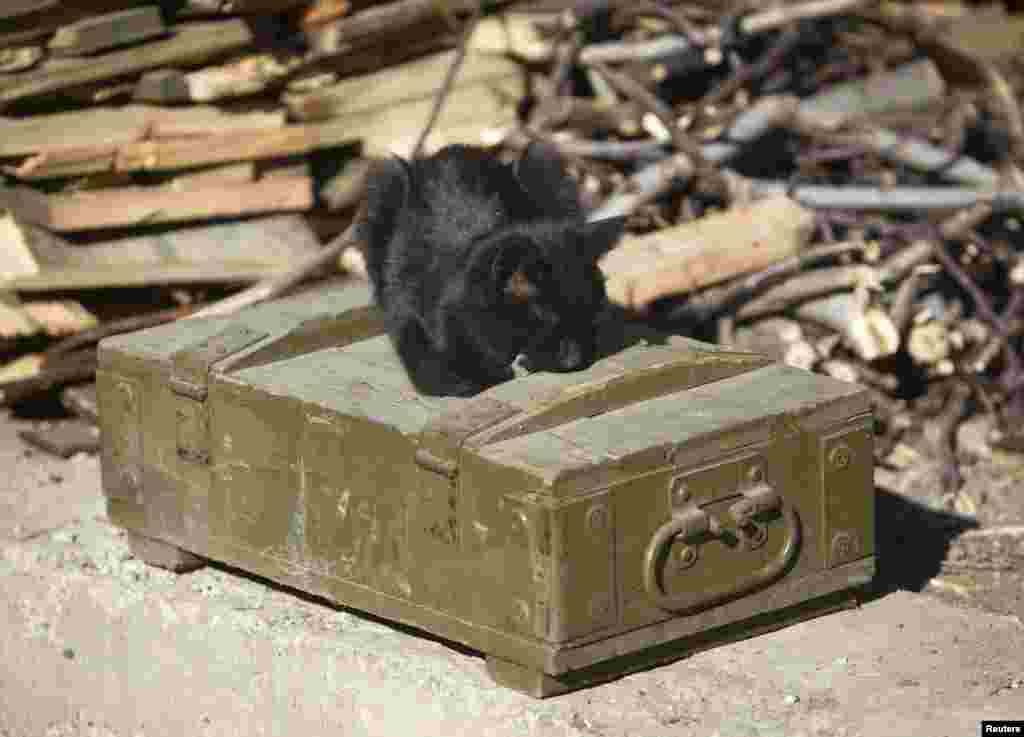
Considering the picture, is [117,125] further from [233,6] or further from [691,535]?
[691,535]

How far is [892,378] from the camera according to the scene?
239 inches

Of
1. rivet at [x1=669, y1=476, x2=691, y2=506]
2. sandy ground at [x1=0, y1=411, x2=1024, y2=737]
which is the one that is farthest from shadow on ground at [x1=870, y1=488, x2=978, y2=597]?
rivet at [x1=669, y1=476, x2=691, y2=506]

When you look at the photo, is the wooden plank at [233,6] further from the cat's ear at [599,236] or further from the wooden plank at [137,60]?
the cat's ear at [599,236]

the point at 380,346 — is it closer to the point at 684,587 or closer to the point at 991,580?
the point at 684,587

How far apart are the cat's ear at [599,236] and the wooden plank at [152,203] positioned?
2042 mm

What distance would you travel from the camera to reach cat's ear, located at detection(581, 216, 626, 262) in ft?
15.4

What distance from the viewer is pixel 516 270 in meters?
4.65

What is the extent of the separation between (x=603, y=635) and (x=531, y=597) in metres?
0.20

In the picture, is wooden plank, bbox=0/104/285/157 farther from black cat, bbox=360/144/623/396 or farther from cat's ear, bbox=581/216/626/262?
cat's ear, bbox=581/216/626/262

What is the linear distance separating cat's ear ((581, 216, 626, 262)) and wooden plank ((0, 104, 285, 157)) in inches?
86.1

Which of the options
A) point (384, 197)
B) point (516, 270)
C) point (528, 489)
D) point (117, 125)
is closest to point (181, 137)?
point (117, 125)

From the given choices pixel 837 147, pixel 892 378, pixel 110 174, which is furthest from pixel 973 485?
pixel 110 174

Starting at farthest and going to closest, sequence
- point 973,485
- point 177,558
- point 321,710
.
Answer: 1. point 973,485
2. point 177,558
3. point 321,710

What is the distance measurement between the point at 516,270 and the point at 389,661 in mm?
1132
